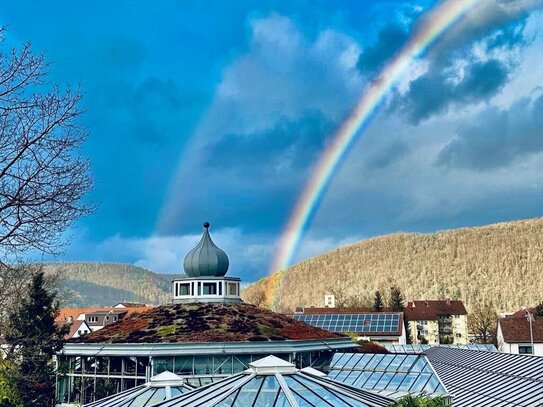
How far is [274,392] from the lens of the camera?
14539 mm

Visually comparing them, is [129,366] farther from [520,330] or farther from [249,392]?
[520,330]

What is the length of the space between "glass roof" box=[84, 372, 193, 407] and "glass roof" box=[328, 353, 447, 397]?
7.60 metres

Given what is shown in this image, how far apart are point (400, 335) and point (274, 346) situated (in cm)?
3848

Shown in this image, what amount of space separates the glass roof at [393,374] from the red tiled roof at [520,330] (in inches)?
1345

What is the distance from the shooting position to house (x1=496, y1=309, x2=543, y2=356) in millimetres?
55188

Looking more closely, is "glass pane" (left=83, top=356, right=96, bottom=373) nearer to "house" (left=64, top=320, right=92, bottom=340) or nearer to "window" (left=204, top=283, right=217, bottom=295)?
"window" (left=204, top=283, right=217, bottom=295)

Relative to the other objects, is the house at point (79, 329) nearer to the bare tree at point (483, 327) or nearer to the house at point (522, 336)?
the house at point (522, 336)

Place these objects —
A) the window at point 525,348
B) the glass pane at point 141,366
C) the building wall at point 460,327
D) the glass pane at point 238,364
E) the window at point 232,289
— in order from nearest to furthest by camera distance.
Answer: the glass pane at point 238,364, the glass pane at point 141,366, the window at point 232,289, the window at point 525,348, the building wall at point 460,327

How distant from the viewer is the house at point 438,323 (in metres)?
84.4

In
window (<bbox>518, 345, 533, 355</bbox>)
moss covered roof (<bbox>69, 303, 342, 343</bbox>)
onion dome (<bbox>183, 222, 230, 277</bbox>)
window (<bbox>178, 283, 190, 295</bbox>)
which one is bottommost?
window (<bbox>518, 345, 533, 355</bbox>)

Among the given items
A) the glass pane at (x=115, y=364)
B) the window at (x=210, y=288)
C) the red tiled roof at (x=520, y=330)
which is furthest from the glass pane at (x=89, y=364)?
the red tiled roof at (x=520, y=330)

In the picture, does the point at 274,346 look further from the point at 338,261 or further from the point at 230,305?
the point at 338,261

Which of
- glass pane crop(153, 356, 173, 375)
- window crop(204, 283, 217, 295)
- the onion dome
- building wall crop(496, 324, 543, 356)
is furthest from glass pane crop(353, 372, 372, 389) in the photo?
building wall crop(496, 324, 543, 356)

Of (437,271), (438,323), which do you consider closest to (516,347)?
(438,323)
